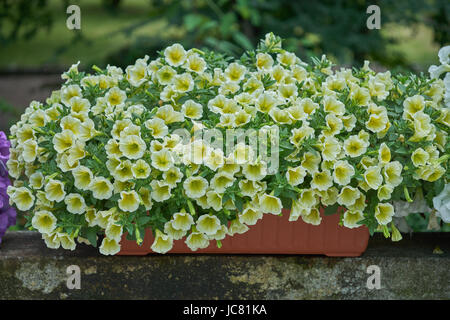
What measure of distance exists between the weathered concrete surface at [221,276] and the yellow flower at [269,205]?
289 mm

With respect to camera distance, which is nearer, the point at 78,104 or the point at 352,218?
the point at 352,218

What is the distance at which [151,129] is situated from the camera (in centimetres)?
195

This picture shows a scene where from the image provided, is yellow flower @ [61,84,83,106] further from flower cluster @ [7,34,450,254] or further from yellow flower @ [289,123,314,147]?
yellow flower @ [289,123,314,147]

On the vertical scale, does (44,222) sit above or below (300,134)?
below

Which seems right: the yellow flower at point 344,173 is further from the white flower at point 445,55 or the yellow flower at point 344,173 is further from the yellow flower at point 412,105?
the white flower at point 445,55

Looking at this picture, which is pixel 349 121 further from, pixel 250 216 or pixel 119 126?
pixel 119 126

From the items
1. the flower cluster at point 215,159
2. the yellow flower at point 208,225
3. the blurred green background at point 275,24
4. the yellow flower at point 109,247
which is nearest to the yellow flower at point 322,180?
the flower cluster at point 215,159

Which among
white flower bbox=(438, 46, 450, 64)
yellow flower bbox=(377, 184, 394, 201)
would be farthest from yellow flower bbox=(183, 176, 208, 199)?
white flower bbox=(438, 46, 450, 64)

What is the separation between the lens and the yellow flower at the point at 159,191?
1872 mm

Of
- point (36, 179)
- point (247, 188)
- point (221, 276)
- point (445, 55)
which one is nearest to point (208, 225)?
point (247, 188)

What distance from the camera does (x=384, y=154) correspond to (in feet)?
6.37

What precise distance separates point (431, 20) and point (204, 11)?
1933 mm

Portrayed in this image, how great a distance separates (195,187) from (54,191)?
47cm

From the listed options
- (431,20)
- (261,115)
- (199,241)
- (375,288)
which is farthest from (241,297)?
(431,20)
